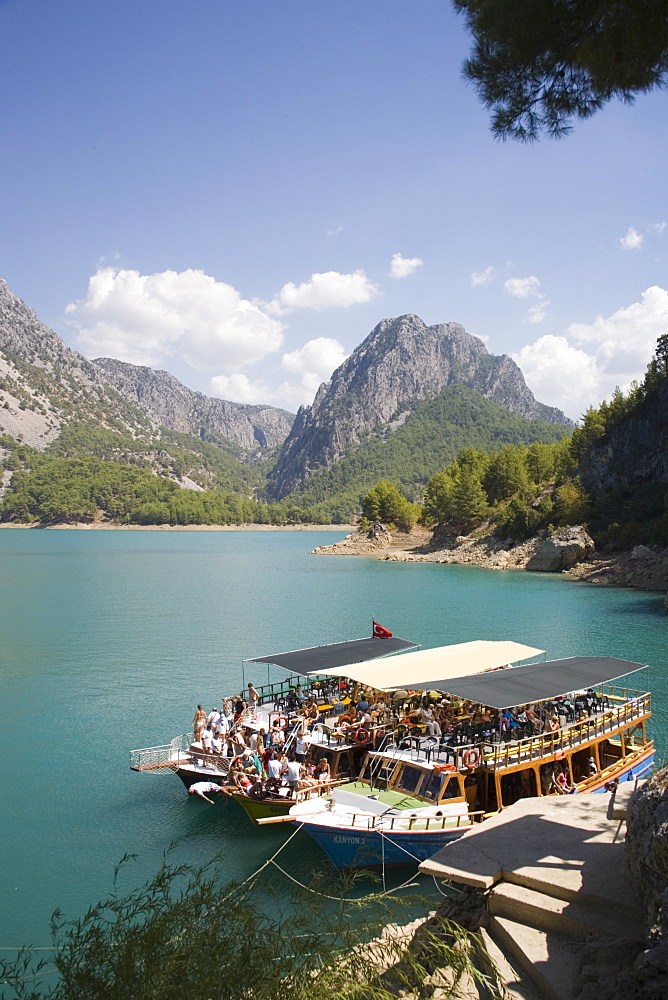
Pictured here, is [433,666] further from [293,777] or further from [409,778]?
[293,777]

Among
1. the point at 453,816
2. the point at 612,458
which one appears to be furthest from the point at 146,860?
the point at 612,458

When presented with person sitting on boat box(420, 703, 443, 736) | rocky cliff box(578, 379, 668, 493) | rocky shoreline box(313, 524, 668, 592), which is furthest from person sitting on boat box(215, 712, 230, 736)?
rocky cliff box(578, 379, 668, 493)

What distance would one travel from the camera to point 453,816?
15.9m

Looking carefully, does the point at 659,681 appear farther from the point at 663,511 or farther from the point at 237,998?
the point at 663,511

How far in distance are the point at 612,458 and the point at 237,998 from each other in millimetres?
100987

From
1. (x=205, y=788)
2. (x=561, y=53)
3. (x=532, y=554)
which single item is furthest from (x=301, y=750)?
(x=532, y=554)

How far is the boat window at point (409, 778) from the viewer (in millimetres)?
17469

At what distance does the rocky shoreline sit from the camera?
73.2 meters

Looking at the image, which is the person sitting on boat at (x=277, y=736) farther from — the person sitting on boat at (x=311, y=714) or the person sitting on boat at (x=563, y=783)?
the person sitting on boat at (x=563, y=783)

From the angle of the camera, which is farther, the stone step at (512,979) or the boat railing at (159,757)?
the boat railing at (159,757)

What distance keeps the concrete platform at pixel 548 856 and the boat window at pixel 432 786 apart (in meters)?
6.37

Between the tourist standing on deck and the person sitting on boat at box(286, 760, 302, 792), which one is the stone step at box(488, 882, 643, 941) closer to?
the person sitting on boat at box(286, 760, 302, 792)

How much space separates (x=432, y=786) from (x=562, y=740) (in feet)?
15.0

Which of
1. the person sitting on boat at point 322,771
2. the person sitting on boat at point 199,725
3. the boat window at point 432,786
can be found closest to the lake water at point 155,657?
the person sitting on boat at point 322,771
